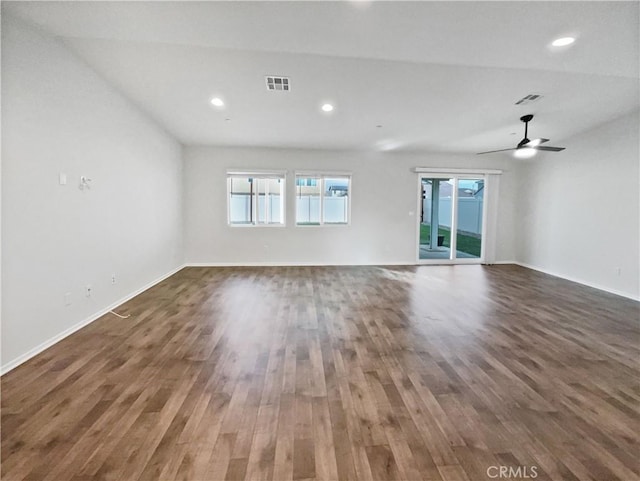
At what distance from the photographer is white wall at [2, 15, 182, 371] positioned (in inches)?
93.8

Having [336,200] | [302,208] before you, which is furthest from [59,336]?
[336,200]

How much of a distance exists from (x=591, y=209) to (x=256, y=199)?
6.71 meters

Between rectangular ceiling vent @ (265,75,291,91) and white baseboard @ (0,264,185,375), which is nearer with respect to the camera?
white baseboard @ (0,264,185,375)

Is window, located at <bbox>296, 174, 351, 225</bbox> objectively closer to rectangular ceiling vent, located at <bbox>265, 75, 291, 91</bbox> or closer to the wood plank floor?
rectangular ceiling vent, located at <bbox>265, 75, 291, 91</bbox>

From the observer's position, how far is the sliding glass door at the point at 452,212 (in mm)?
7238

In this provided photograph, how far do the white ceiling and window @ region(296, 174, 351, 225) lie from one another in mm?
1393

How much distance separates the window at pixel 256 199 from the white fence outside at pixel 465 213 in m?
4.14

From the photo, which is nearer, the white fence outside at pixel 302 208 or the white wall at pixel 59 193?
the white wall at pixel 59 193

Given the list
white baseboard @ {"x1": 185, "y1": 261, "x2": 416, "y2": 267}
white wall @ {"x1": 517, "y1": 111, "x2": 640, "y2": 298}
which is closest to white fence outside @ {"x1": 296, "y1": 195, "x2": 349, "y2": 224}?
white baseboard @ {"x1": 185, "y1": 261, "x2": 416, "y2": 267}

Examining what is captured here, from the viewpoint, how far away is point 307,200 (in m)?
6.99

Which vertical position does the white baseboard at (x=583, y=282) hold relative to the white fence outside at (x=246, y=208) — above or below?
below

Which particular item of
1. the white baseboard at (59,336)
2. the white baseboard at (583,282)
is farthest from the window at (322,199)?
the white baseboard at (583,282)

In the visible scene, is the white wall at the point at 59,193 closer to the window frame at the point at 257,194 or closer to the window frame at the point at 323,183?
the window frame at the point at 257,194

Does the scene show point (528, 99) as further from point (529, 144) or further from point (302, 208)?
point (302, 208)
